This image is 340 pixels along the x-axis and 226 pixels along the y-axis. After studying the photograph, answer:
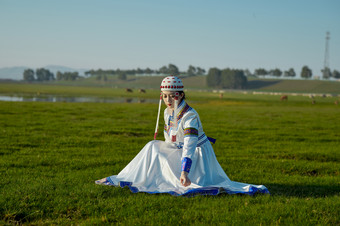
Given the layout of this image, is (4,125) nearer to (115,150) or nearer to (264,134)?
(115,150)

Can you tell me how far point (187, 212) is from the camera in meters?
5.83

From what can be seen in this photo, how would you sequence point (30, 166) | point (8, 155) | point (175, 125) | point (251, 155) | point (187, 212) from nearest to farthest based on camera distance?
point (187, 212) < point (175, 125) < point (30, 166) < point (8, 155) < point (251, 155)

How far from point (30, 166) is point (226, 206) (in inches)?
227

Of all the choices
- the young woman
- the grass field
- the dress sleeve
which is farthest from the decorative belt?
the grass field

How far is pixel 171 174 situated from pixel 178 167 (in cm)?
18

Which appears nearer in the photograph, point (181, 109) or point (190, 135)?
point (190, 135)

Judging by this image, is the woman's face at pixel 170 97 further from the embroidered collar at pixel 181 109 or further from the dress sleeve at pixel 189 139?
the dress sleeve at pixel 189 139

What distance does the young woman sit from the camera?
6574mm

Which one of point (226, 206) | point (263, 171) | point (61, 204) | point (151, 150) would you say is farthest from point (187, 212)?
point (263, 171)

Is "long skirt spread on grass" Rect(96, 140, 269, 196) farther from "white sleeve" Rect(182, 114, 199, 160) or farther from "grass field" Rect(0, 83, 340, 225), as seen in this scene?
"white sleeve" Rect(182, 114, 199, 160)

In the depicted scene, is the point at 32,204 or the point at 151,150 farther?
the point at 151,150

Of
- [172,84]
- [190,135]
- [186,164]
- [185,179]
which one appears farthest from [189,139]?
[172,84]

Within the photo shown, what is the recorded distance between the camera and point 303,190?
309 inches

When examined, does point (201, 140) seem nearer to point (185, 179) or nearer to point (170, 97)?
point (185, 179)
